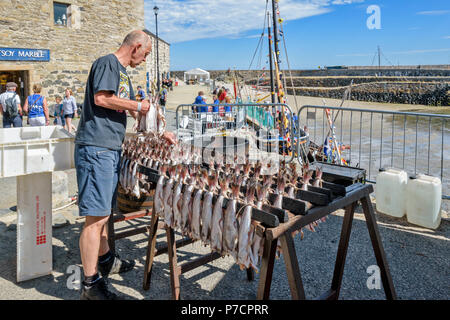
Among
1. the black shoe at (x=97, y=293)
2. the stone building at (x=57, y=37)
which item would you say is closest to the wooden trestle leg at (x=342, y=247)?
the black shoe at (x=97, y=293)

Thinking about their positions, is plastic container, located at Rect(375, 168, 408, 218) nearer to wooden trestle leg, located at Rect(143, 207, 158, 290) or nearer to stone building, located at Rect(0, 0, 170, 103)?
wooden trestle leg, located at Rect(143, 207, 158, 290)

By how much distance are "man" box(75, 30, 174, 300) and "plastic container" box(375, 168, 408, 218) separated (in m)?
3.66

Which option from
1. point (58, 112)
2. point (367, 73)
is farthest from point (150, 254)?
point (367, 73)

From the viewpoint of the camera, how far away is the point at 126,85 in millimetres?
2934

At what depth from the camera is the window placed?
17109 millimetres

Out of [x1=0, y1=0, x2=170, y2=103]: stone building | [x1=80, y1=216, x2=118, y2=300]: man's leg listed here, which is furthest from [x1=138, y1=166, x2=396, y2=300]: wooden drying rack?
[x1=0, y1=0, x2=170, y2=103]: stone building

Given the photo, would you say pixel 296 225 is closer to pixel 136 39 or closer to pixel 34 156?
pixel 136 39

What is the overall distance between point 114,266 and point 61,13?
703 inches

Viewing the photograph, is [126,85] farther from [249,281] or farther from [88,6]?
[88,6]

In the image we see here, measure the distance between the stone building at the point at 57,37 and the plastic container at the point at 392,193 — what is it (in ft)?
54.9

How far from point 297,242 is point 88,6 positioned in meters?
→ 18.3

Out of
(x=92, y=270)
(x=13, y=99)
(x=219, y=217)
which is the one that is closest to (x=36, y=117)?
(x=13, y=99)

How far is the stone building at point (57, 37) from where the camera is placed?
51.4 ft

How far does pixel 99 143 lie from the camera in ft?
8.96
